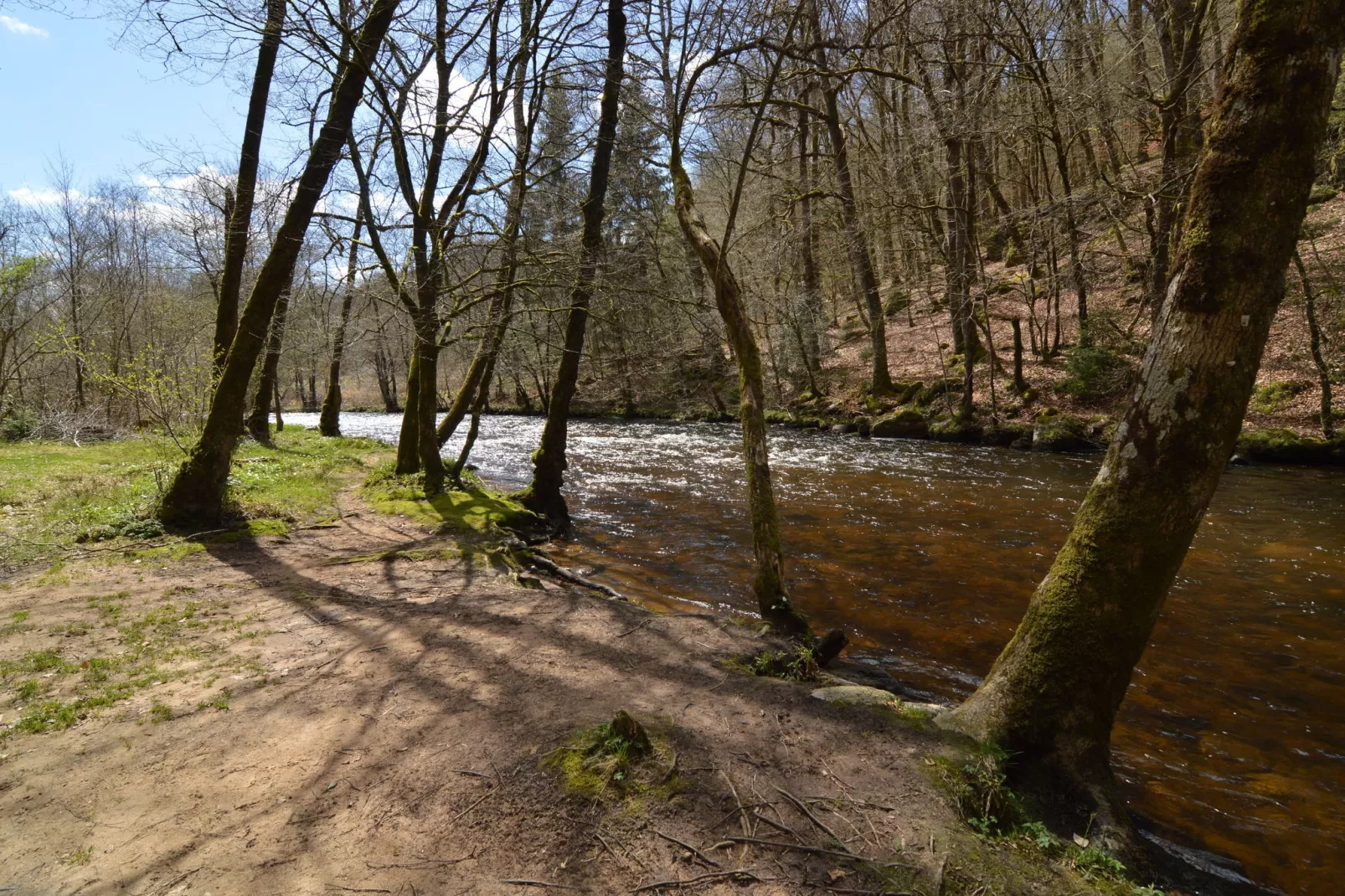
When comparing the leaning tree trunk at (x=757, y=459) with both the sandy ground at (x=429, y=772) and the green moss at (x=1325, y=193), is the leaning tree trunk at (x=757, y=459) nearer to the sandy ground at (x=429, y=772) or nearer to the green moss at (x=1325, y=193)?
the sandy ground at (x=429, y=772)

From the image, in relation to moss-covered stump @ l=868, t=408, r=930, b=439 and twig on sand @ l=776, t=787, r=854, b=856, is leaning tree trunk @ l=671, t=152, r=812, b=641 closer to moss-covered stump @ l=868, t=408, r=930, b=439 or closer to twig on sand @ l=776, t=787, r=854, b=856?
twig on sand @ l=776, t=787, r=854, b=856

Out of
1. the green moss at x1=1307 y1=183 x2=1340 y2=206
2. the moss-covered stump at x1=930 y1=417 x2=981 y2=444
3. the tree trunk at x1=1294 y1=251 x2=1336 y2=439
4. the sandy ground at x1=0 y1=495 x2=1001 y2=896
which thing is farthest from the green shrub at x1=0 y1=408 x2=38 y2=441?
the green moss at x1=1307 y1=183 x2=1340 y2=206

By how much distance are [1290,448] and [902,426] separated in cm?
828

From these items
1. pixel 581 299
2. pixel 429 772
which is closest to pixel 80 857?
pixel 429 772

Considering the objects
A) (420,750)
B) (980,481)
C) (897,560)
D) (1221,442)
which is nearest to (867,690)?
(1221,442)

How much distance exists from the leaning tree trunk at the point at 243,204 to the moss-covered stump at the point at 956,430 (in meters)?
16.5

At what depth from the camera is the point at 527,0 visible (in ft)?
28.7

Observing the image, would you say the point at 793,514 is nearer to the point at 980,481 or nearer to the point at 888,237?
the point at 980,481

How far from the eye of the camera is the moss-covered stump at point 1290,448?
1168 cm

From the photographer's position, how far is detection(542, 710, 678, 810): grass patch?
111 inches

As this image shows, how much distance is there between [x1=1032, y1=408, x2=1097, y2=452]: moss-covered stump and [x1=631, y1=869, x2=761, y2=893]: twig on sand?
15462mm

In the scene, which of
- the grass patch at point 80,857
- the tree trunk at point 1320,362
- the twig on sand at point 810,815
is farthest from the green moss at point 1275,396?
the grass patch at point 80,857

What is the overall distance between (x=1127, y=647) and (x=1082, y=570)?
0.40m

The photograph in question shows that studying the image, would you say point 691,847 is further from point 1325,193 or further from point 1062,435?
point 1325,193
